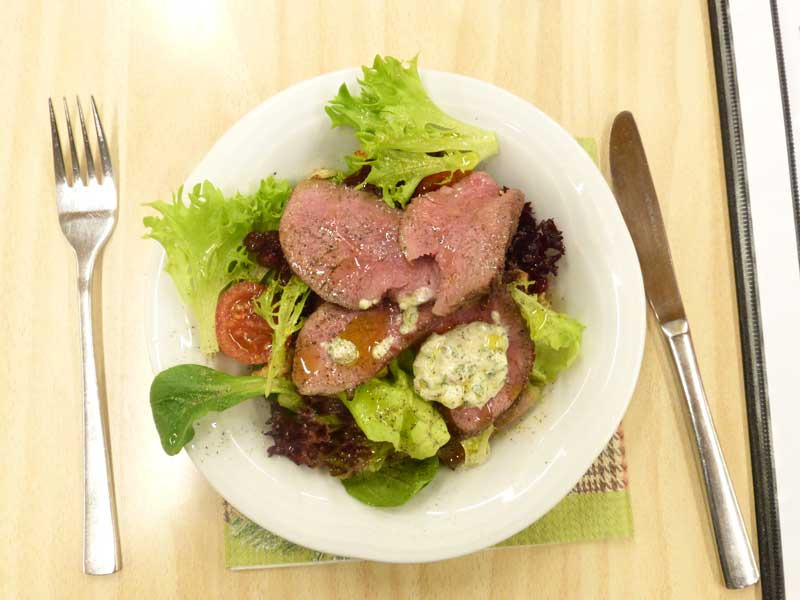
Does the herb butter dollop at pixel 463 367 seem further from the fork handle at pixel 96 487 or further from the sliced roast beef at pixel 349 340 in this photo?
the fork handle at pixel 96 487

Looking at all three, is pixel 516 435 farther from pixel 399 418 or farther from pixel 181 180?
pixel 181 180

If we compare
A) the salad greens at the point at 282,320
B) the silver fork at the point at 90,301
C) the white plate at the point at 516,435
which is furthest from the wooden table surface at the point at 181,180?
the salad greens at the point at 282,320

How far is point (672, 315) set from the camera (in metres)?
1.82

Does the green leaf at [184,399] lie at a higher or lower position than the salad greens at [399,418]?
higher

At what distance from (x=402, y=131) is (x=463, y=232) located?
11.5 inches

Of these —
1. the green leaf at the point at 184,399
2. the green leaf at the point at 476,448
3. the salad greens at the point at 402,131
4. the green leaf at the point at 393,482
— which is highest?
the salad greens at the point at 402,131

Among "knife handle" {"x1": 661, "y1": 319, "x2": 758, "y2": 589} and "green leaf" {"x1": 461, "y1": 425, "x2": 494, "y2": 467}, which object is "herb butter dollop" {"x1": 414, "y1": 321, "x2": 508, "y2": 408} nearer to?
"green leaf" {"x1": 461, "y1": 425, "x2": 494, "y2": 467}

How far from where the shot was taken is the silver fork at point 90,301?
1.70 meters

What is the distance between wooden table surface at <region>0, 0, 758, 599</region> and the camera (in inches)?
69.4

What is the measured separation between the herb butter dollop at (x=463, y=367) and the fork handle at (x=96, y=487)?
36.2 inches

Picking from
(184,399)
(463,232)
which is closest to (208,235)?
(184,399)

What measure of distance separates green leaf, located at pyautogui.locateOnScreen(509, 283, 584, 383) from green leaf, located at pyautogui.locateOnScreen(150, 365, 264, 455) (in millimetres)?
722

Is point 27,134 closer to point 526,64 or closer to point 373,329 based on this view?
point 373,329

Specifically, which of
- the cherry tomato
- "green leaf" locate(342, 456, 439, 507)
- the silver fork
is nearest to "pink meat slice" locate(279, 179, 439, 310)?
the cherry tomato
